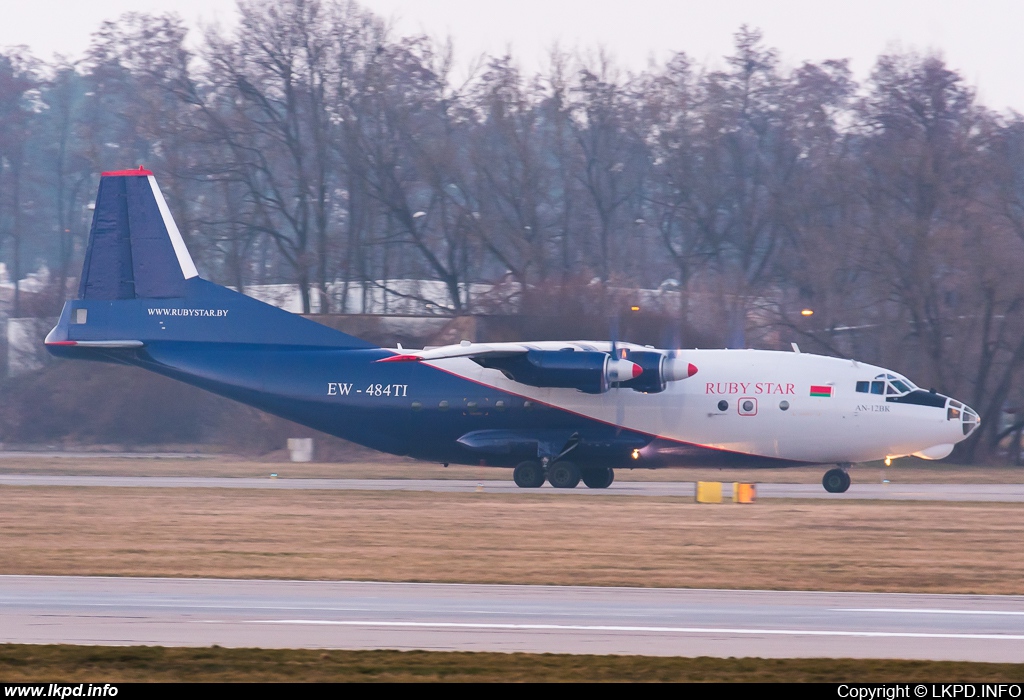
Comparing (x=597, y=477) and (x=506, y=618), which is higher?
(x=597, y=477)

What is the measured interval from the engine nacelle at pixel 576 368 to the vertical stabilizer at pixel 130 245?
9.36 metres

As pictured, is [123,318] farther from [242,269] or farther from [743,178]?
[743,178]

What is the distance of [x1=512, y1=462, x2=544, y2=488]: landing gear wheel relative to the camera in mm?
31719

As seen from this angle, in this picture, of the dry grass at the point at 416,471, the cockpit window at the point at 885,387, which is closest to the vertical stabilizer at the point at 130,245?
the dry grass at the point at 416,471

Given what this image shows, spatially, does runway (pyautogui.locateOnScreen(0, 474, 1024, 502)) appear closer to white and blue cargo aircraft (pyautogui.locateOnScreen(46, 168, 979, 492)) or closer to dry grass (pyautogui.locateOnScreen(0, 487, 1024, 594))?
white and blue cargo aircraft (pyautogui.locateOnScreen(46, 168, 979, 492))

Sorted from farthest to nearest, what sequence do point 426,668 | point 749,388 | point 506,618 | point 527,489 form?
point 527,489 → point 749,388 → point 506,618 → point 426,668

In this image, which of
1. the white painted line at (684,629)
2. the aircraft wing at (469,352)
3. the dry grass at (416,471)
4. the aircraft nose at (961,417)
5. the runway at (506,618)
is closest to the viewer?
the runway at (506,618)

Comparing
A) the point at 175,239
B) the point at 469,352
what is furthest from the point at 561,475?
the point at 175,239

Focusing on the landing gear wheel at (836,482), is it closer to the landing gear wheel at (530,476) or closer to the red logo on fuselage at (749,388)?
the red logo on fuselage at (749,388)

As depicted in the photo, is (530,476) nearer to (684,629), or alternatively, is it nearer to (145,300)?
(145,300)

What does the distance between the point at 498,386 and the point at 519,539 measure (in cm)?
1093

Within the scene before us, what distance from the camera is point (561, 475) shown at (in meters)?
31.4

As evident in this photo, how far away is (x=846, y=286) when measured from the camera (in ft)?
155

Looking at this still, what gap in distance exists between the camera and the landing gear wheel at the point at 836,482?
30.4m
